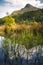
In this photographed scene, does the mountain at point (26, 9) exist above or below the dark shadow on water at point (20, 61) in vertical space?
above

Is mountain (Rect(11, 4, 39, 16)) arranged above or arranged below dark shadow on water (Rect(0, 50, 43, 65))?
above

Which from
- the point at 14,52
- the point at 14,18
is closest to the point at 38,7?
the point at 14,18

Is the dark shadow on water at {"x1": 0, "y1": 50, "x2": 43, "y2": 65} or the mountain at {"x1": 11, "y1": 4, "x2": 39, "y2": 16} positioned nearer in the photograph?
the dark shadow on water at {"x1": 0, "y1": 50, "x2": 43, "y2": 65}

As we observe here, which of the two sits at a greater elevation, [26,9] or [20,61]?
[26,9]

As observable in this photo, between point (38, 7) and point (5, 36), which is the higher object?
point (38, 7)

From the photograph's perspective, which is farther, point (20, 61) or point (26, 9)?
point (26, 9)

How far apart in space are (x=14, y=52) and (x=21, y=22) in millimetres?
653

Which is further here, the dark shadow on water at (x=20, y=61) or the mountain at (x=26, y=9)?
the mountain at (x=26, y=9)

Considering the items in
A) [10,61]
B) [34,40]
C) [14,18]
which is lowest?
[10,61]

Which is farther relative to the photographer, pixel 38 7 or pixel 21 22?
pixel 38 7

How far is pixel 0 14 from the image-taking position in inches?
271

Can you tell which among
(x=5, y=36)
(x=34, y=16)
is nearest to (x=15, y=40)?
(x=5, y=36)

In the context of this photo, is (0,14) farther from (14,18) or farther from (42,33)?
(42,33)

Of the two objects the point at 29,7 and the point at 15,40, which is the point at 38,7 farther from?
Result: the point at 15,40
